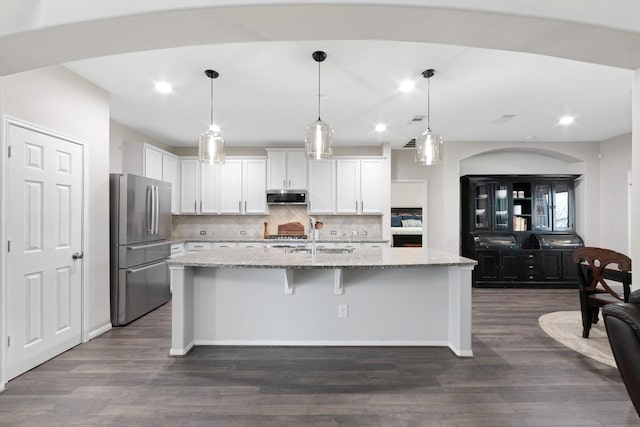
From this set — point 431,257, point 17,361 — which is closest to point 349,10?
point 431,257

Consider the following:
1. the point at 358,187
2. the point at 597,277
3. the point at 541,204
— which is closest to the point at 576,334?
the point at 597,277

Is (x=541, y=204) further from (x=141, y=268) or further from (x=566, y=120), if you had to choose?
(x=141, y=268)

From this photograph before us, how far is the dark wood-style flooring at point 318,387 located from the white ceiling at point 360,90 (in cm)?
260

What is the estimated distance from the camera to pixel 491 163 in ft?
21.1

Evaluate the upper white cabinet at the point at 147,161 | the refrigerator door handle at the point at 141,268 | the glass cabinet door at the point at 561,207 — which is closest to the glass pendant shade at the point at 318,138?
the refrigerator door handle at the point at 141,268

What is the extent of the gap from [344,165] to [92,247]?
12.8 ft

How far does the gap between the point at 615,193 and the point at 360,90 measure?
17.0 ft

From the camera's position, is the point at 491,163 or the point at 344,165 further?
the point at 491,163

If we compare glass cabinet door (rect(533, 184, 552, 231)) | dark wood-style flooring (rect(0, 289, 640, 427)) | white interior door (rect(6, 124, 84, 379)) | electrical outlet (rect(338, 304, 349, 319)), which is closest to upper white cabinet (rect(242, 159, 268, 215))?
white interior door (rect(6, 124, 84, 379))

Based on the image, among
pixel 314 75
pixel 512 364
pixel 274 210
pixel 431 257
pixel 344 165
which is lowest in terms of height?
pixel 512 364

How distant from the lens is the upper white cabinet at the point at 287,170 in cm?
586

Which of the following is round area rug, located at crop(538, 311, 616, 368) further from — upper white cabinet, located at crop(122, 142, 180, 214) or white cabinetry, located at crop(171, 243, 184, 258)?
upper white cabinet, located at crop(122, 142, 180, 214)

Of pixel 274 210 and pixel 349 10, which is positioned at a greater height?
pixel 349 10

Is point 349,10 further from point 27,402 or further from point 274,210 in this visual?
point 274,210
